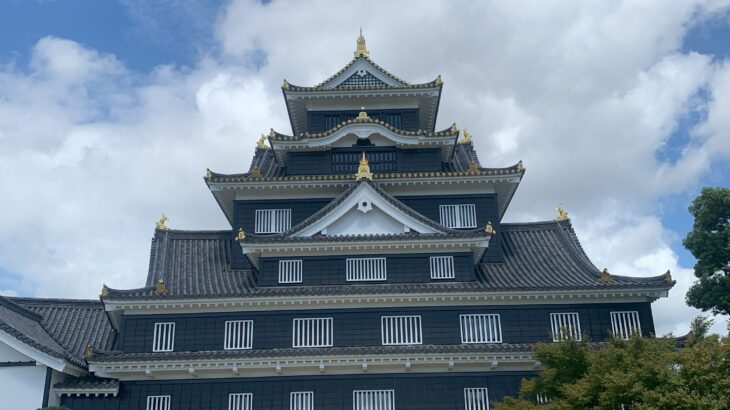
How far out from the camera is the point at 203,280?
3169cm

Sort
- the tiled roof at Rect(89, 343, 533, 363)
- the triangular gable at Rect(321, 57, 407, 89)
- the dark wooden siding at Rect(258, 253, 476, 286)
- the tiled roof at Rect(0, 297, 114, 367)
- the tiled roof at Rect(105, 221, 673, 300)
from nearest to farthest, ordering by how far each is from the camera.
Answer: the tiled roof at Rect(89, 343, 533, 363) → the tiled roof at Rect(0, 297, 114, 367) → the tiled roof at Rect(105, 221, 673, 300) → the dark wooden siding at Rect(258, 253, 476, 286) → the triangular gable at Rect(321, 57, 407, 89)

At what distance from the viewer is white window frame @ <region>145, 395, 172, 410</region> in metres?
28.6

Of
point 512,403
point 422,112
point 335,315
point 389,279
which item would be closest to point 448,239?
point 389,279

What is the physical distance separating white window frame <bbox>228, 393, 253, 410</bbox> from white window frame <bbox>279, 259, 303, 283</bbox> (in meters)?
5.18

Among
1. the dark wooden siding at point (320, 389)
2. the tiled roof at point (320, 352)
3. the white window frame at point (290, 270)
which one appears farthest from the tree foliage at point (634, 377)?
Answer: the white window frame at point (290, 270)

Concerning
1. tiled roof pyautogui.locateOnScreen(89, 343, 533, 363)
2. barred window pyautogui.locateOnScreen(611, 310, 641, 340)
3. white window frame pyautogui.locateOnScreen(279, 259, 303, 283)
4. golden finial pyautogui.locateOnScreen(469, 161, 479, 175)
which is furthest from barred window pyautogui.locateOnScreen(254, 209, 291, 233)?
barred window pyautogui.locateOnScreen(611, 310, 641, 340)

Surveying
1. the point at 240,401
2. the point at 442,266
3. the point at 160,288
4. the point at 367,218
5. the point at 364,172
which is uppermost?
the point at 364,172

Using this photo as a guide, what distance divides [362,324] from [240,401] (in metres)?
5.89

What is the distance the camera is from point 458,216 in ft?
112

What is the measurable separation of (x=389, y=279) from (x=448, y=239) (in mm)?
3140

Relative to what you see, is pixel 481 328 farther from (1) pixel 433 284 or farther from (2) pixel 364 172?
(2) pixel 364 172

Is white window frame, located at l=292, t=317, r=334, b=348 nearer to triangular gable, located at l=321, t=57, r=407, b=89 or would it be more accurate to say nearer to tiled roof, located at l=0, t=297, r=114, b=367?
tiled roof, located at l=0, t=297, r=114, b=367

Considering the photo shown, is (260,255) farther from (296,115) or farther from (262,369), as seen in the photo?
(296,115)

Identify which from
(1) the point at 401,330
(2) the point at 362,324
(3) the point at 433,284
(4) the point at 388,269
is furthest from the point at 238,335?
(3) the point at 433,284
